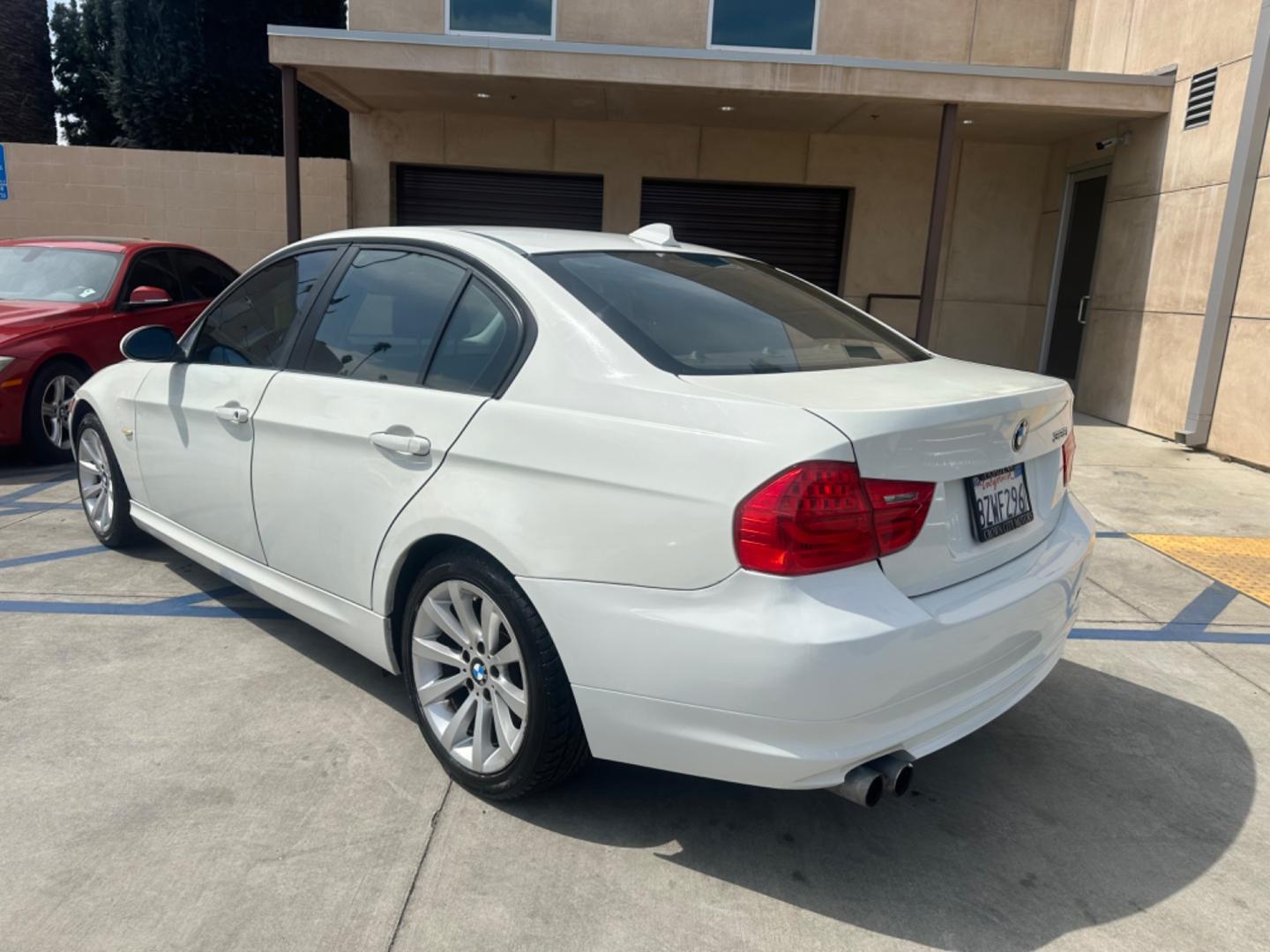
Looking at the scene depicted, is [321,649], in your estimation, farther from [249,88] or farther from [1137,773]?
[249,88]

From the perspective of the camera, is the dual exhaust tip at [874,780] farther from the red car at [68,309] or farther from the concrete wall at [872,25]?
the concrete wall at [872,25]

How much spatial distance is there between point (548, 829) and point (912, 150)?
11871 millimetres

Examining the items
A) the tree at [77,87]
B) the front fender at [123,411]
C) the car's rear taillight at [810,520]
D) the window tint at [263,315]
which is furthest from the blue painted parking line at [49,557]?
the tree at [77,87]

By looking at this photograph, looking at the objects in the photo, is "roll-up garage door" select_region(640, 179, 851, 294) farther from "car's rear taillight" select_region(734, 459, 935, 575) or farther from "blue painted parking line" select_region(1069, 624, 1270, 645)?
"car's rear taillight" select_region(734, 459, 935, 575)

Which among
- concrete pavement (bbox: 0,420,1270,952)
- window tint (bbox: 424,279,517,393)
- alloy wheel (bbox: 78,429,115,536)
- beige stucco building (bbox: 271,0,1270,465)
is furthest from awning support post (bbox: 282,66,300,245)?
window tint (bbox: 424,279,517,393)

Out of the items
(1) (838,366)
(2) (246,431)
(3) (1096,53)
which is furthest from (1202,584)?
(3) (1096,53)

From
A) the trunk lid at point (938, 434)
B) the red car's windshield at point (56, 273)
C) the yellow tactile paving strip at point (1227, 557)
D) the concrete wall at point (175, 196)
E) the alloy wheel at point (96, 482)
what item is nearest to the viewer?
the trunk lid at point (938, 434)

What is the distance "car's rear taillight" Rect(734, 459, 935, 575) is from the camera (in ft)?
7.04

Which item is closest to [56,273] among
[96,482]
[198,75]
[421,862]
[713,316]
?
[96,482]

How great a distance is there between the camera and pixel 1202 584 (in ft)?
16.8

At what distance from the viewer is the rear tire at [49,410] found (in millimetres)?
6762

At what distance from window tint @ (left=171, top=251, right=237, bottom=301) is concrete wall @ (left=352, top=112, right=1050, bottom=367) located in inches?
163

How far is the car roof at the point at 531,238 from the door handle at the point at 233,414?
742 mm

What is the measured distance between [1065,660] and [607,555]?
8.40ft
